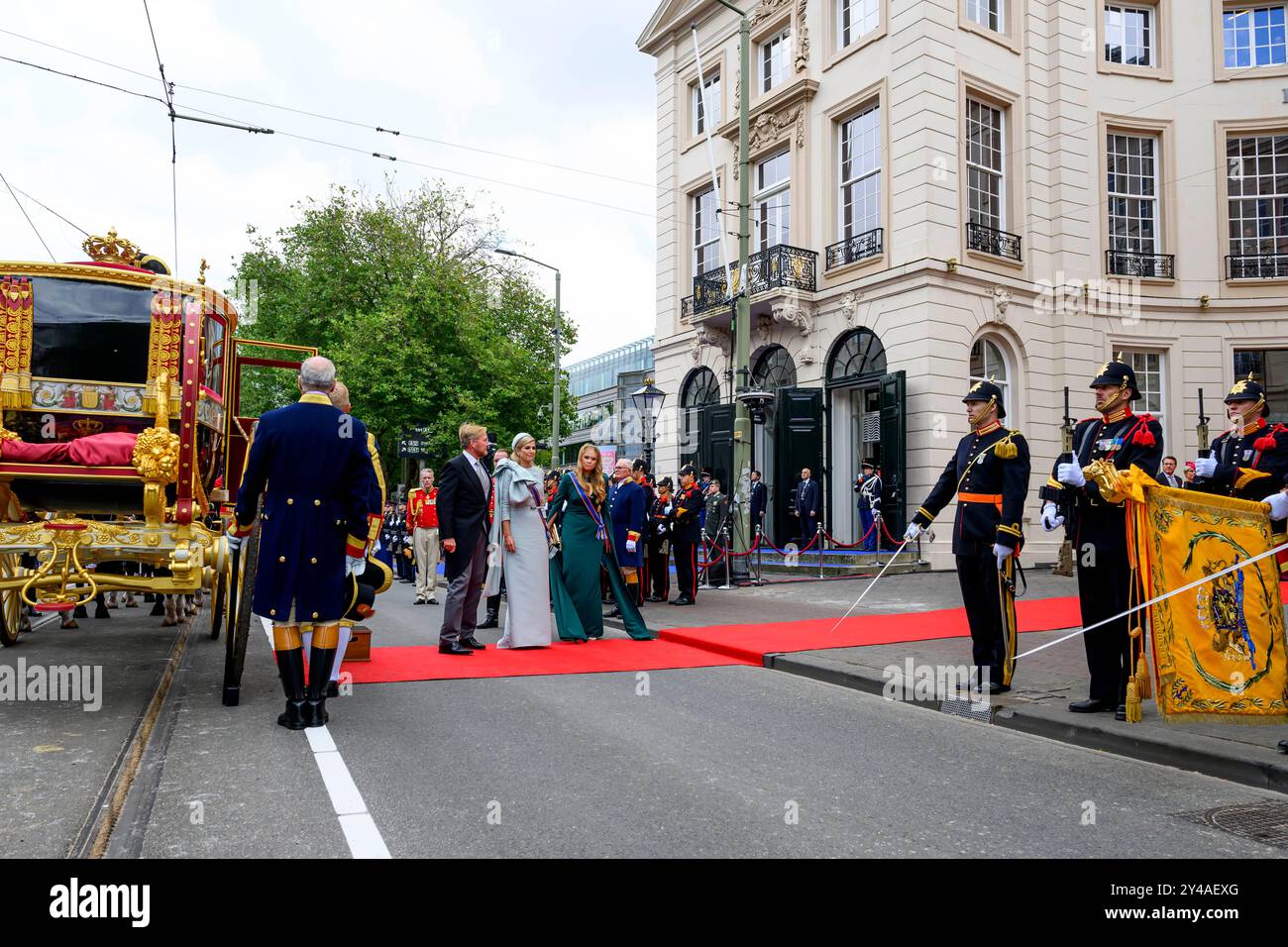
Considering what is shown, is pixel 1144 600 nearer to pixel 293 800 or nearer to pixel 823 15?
pixel 293 800

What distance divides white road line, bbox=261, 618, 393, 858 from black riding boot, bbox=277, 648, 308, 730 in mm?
124

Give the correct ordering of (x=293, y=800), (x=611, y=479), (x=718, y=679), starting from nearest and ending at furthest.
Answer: (x=293, y=800) < (x=718, y=679) < (x=611, y=479)

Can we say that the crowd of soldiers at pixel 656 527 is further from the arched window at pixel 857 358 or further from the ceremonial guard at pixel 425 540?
the arched window at pixel 857 358

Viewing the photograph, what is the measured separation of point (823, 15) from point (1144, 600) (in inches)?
780

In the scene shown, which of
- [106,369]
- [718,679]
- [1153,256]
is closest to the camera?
[106,369]

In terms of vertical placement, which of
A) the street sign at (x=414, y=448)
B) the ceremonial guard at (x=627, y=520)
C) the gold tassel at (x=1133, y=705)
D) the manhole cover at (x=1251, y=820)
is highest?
the street sign at (x=414, y=448)

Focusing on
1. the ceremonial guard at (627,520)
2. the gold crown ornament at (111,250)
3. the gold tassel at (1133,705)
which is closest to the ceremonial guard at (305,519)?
the gold crown ornament at (111,250)

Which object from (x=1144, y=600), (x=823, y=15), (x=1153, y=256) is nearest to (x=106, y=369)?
(x=1144, y=600)

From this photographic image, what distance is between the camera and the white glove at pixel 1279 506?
5516 mm

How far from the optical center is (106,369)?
6.99 meters

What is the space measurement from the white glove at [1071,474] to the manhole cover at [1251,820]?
86.7 inches

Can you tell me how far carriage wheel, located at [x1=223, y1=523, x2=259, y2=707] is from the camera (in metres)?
6.21

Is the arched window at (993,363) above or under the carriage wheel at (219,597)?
above

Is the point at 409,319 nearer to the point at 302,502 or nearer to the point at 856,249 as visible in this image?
the point at 856,249
